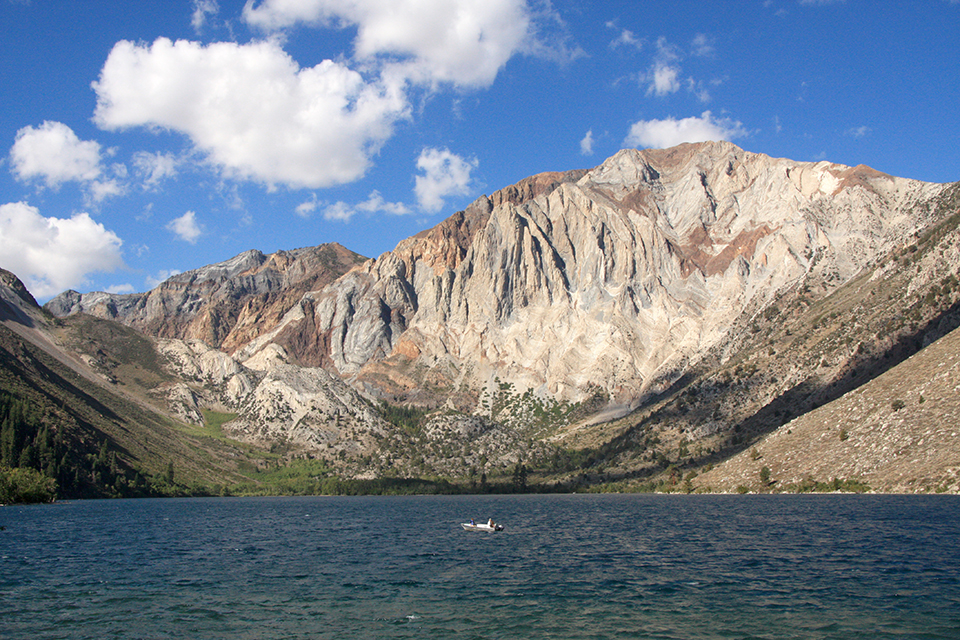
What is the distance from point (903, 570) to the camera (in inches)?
2041

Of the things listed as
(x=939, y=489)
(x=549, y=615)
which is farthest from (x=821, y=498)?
(x=549, y=615)

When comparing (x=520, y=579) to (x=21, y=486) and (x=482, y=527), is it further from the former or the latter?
(x=21, y=486)

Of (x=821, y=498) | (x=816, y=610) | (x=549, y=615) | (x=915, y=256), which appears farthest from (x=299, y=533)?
(x=915, y=256)

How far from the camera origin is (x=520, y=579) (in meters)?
55.9

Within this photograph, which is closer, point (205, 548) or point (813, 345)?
point (205, 548)

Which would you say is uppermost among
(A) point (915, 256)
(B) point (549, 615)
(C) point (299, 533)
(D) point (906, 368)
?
(A) point (915, 256)

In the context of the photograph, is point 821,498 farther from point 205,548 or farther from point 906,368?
point 205,548

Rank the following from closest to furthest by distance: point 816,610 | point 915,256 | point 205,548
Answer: point 816,610 → point 205,548 → point 915,256

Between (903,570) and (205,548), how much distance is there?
74.3m

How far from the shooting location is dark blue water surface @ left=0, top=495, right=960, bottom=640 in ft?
130

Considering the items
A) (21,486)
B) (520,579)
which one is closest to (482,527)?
(520,579)

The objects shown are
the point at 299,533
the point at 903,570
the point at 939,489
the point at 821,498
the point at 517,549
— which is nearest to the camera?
the point at 903,570

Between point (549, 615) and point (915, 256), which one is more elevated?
point (915, 256)

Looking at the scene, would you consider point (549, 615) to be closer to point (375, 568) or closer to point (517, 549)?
point (375, 568)
